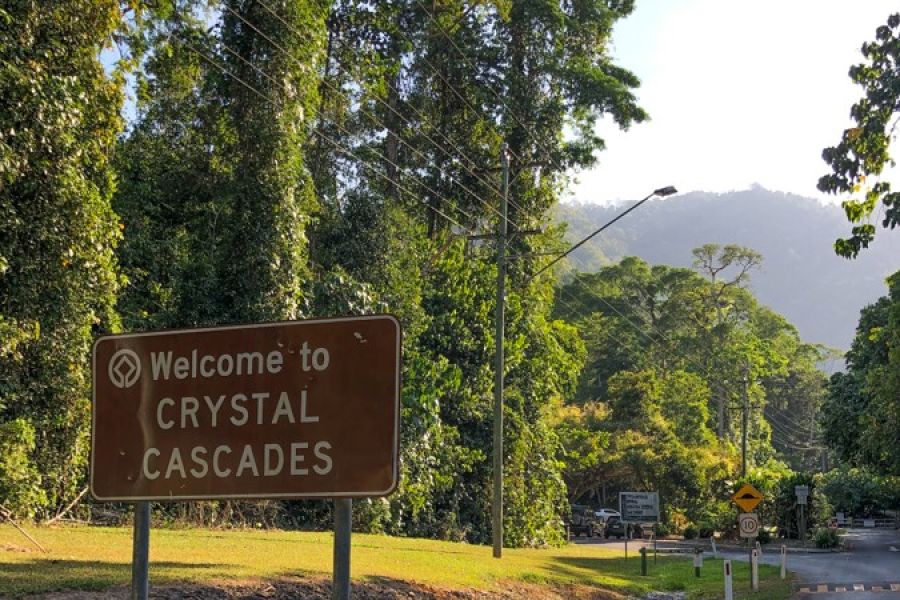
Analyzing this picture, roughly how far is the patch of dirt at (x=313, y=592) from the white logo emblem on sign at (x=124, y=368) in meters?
8.54

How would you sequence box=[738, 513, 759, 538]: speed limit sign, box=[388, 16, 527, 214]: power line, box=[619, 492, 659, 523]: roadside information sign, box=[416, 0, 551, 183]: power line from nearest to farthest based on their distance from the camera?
box=[738, 513, 759, 538]: speed limit sign
box=[619, 492, 659, 523]: roadside information sign
box=[416, 0, 551, 183]: power line
box=[388, 16, 527, 214]: power line

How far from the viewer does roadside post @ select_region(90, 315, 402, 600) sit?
3.47 m

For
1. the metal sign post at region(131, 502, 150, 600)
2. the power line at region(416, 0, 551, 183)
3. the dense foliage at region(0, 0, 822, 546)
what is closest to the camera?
the metal sign post at region(131, 502, 150, 600)

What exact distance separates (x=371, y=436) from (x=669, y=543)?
53.4 meters

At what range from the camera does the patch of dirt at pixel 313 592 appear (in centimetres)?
1243

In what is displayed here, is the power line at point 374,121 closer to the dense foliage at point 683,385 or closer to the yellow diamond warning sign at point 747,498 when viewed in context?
the dense foliage at point 683,385

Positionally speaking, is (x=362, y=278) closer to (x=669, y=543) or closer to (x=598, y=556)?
(x=598, y=556)

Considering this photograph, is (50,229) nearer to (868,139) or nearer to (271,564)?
(271,564)

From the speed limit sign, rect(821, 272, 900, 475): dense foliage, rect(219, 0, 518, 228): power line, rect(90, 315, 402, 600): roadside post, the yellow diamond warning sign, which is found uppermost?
rect(219, 0, 518, 228): power line

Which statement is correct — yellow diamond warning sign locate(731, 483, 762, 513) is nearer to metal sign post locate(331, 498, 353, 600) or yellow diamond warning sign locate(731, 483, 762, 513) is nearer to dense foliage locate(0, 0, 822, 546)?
dense foliage locate(0, 0, 822, 546)

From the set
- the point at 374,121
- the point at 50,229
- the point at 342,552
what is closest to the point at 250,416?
the point at 342,552

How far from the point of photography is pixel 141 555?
3.96 meters

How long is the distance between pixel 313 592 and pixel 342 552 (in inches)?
469

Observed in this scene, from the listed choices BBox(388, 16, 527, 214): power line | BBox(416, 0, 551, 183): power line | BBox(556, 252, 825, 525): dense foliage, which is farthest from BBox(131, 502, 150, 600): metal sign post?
BBox(556, 252, 825, 525): dense foliage
